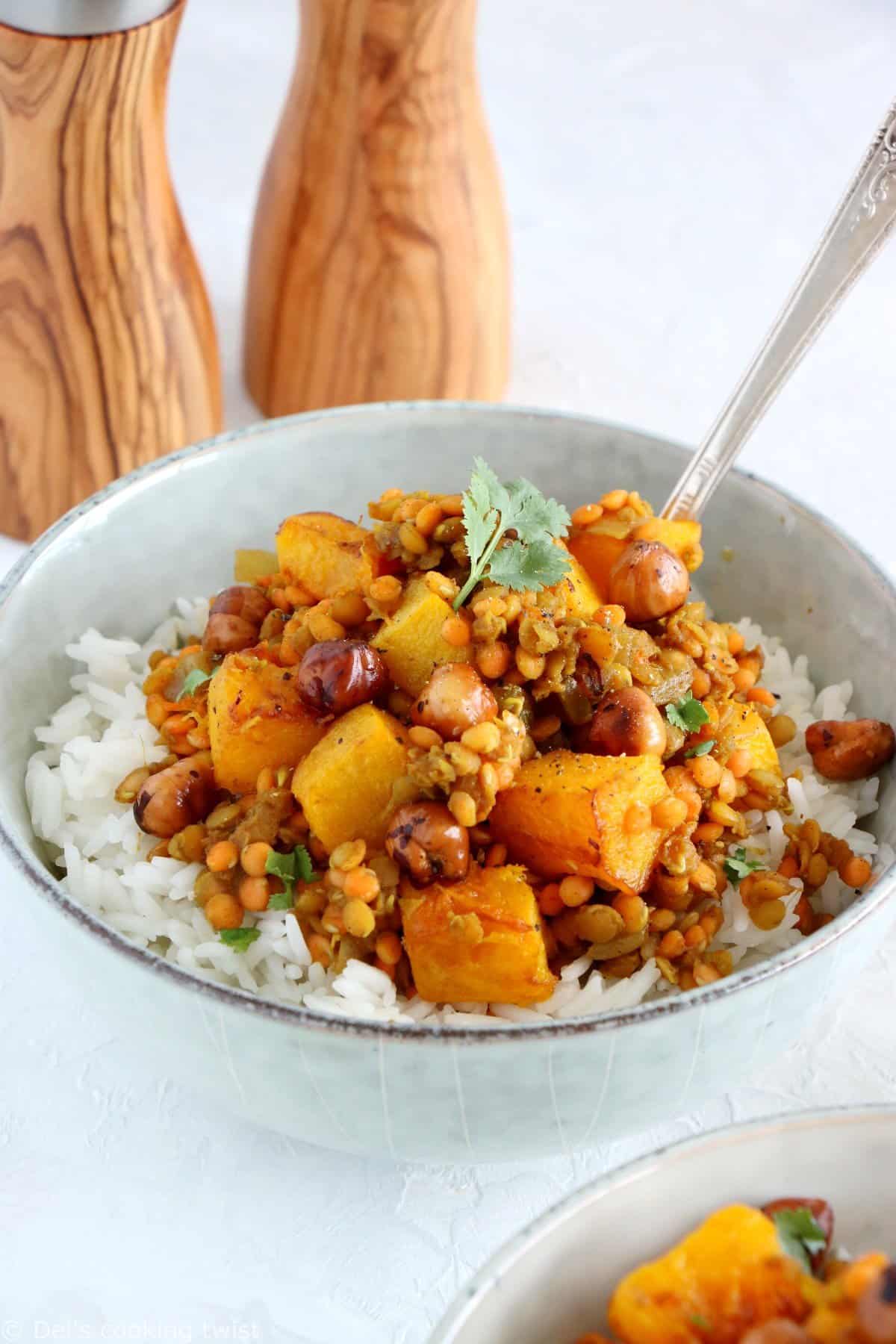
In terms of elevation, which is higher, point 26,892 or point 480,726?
point 480,726

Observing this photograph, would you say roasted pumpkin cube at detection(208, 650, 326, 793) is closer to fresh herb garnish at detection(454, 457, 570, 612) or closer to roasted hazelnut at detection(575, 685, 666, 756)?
fresh herb garnish at detection(454, 457, 570, 612)

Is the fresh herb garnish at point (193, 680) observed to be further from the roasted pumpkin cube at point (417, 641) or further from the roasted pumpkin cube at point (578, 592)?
the roasted pumpkin cube at point (578, 592)

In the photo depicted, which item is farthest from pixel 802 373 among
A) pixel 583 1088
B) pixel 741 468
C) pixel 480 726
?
pixel 583 1088

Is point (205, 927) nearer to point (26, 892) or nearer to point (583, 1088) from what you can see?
point (26, 892)

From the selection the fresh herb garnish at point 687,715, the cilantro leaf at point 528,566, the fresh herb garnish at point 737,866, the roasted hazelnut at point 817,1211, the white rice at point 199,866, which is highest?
the cilantro leaf at point 528,566

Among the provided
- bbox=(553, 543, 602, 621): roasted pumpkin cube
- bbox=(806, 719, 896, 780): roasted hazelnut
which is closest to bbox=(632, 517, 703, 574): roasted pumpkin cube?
bbox=(553, 543, 602, 621): roasted pumpkin cube

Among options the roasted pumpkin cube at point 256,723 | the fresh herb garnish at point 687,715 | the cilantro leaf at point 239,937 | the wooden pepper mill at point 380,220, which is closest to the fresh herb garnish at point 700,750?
the fresh herb garnish at point 687,715
